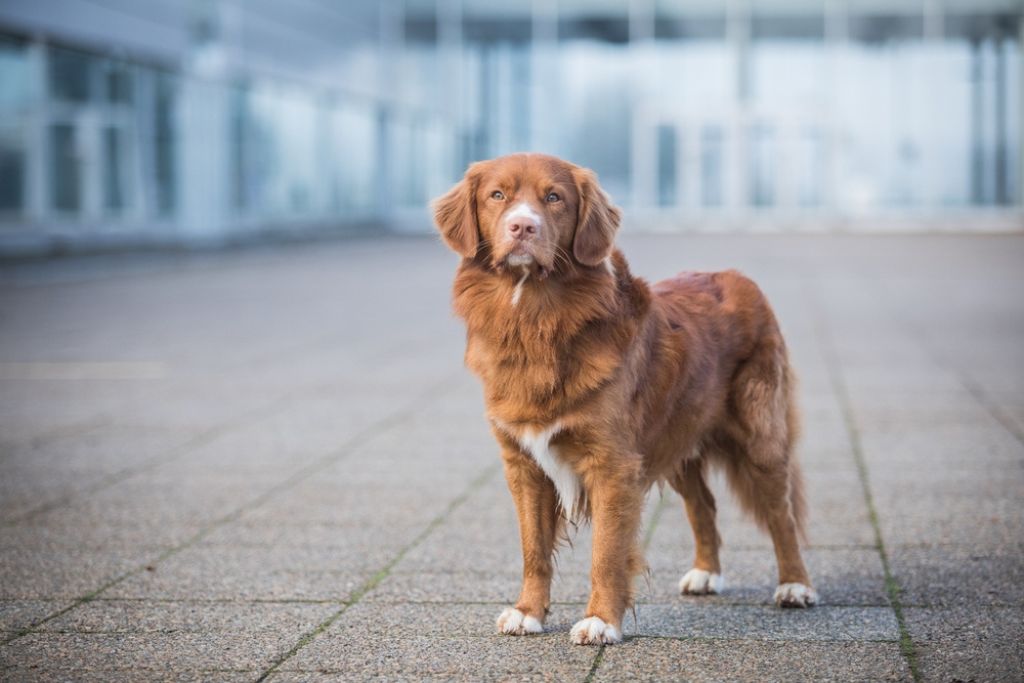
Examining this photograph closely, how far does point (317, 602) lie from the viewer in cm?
509

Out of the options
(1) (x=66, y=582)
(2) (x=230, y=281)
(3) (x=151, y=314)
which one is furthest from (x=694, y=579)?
(2) (x=230, y=281)

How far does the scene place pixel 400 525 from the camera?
6.44 metres

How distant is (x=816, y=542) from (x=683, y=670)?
1992 millimetres

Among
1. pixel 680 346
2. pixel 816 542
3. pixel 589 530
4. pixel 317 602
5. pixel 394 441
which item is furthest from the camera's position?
pixel 394 441

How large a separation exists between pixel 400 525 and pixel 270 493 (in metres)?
1.05

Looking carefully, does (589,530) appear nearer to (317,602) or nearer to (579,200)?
(317,602)

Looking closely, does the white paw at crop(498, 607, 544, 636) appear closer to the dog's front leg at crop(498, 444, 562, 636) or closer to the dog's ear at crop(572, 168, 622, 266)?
the dog's front leg at crop(498, 444, 562, 636)

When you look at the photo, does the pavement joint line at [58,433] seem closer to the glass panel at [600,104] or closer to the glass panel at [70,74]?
the glass panel at [70,74]

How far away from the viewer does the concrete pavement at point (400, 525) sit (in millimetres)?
4398

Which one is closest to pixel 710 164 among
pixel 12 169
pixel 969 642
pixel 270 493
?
pixel 12 169

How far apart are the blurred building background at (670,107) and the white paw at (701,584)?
31.3 meters

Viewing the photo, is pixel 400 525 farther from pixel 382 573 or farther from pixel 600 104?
pixel 600 104

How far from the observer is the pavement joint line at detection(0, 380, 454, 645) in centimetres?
504

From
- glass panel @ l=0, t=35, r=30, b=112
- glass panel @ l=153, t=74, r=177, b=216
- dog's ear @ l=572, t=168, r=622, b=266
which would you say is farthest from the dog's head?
glass panel @ l=153, t=74, r=177, b=216
